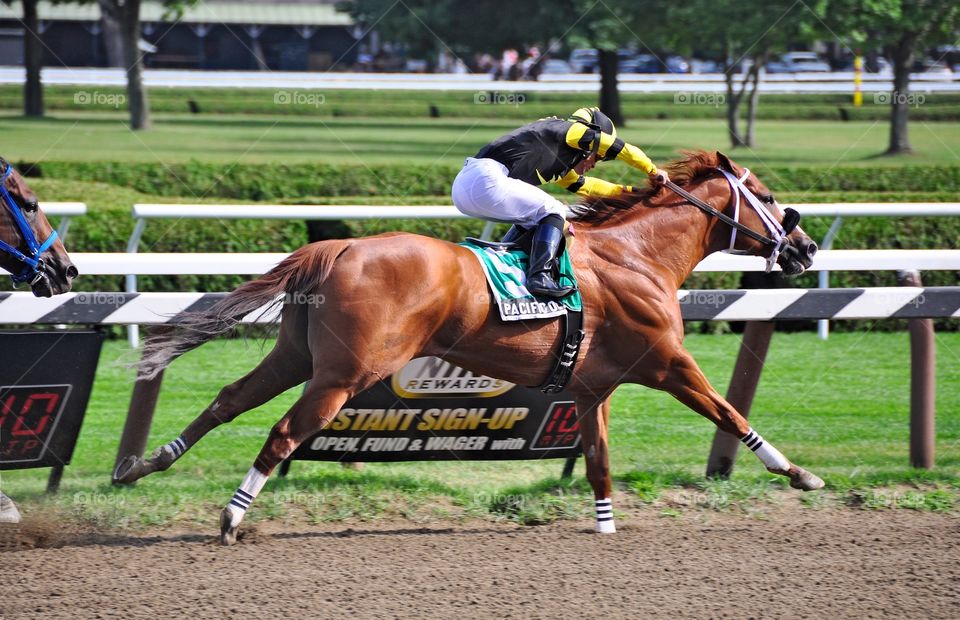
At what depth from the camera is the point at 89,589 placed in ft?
12.6

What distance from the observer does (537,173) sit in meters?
4.77

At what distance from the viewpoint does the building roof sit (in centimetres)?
4328

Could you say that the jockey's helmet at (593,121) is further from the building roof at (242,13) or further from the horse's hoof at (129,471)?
the building roof at (242,13)

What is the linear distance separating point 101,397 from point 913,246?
6.54 metres

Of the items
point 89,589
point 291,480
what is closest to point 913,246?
point 291,480

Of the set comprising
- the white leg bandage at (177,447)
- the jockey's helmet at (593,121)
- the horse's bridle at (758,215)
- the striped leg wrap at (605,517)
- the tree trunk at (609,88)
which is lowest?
the tree trunk at (609,88)

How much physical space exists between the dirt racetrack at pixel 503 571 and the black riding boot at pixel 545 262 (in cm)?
104

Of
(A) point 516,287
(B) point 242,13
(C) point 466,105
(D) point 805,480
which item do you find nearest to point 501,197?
(A) point 516,287

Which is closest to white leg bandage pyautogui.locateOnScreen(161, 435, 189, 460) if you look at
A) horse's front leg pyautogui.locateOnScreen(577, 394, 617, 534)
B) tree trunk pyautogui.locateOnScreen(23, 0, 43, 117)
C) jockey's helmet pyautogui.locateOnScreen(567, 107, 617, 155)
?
horse's front leg pyautogui.locateOnScreen(577, 394, 617, 534)

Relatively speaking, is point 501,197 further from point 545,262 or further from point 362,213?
point 362,213

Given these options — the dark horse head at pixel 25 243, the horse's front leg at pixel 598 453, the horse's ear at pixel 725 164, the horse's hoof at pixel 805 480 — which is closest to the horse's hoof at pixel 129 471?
the dark horse head at pixel 25 243

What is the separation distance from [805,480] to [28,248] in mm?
3432

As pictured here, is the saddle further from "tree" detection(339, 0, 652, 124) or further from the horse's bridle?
"tree" detection(339, 0, 652, 124)

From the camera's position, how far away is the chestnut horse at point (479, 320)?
4.28 m
